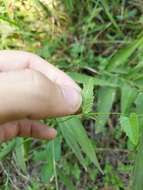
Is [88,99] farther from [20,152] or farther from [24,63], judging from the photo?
[20,152]

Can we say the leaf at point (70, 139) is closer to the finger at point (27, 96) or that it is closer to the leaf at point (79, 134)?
the leaf at point (79, 134)

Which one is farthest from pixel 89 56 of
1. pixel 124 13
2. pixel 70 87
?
pixel 70 87

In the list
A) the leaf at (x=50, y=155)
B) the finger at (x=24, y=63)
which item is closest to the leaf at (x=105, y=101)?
the leaf at (x=50, y=155)

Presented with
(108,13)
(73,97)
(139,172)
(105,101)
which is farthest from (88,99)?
(108,13)

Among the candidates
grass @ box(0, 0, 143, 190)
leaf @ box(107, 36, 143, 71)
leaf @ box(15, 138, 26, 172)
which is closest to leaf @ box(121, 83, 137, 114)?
grass @ box(0, 0, 143, 190)

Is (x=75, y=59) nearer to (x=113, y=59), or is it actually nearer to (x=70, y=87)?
(x=113, y=59)

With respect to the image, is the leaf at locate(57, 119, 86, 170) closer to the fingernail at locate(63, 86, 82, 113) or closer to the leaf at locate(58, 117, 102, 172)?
the leaf at locate(58, 117, 102, 172)
